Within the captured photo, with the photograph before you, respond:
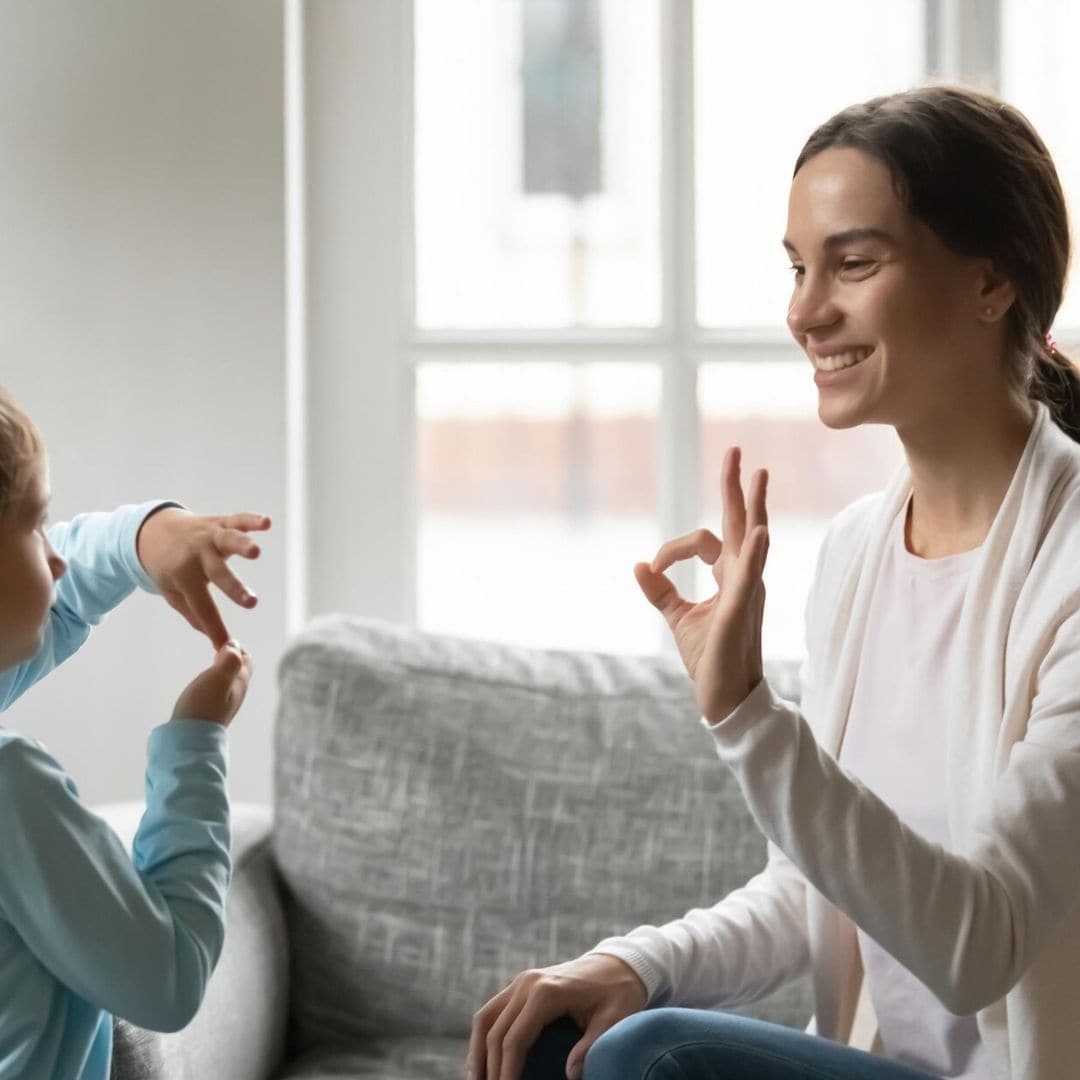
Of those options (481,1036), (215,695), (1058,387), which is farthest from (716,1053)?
(1058,387)

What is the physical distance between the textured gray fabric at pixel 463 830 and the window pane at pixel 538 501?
469 millimetres

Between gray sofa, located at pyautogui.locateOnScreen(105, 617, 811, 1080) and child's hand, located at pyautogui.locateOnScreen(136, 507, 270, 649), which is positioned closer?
child's hand, located at pyautogui.locateOnScreen(136, 507, 270, 649)

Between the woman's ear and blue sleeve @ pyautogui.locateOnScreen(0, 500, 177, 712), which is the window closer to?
the woman's ear

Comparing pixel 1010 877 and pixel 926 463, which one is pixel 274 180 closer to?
pixel 926 463

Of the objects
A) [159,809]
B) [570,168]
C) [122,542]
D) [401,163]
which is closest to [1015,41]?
[570,168]

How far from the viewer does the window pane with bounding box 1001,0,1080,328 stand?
7.53ft

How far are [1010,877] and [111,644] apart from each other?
57.8 inches

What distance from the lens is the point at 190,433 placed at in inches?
88.8

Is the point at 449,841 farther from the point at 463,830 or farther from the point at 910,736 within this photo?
the point at 910,736

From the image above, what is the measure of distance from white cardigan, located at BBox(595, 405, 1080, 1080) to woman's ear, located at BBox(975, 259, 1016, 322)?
0.10 meters

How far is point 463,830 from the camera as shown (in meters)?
1.90

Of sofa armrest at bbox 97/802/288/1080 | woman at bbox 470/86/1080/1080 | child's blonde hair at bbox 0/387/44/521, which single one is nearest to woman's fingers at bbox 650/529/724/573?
woman at bbox 470/86/1080/1080

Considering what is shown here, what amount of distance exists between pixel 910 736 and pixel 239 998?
0.80 meters

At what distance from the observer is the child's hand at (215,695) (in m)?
1.15
